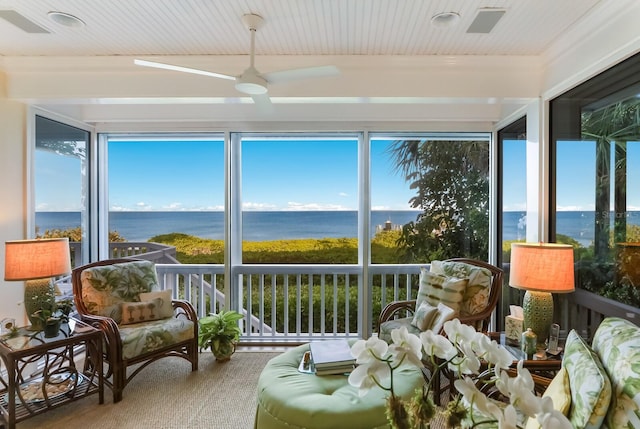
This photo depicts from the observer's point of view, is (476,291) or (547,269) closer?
(547,269)

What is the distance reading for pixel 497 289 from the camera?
2742 mm

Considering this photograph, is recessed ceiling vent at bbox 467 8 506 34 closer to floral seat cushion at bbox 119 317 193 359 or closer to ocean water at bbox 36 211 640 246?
ocean water at bbox 36 211 640 246

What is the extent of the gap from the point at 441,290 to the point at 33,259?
3188mm

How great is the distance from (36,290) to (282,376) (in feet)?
6.64

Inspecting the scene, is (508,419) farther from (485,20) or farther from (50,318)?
(50,318)

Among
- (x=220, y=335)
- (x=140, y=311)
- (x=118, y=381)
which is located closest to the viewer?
(x=118, y=381)

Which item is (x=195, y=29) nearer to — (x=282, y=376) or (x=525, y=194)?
(x=282, y=376)

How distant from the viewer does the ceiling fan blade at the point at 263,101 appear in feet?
7.58

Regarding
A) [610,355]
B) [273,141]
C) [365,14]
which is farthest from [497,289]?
[273,141]

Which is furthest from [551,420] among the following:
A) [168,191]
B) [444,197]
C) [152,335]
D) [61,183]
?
[61,183]

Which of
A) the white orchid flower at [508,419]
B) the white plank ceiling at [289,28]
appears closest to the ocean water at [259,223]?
the white plank ceiling at [289,28]

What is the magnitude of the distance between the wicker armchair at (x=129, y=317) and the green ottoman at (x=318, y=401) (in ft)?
3.75

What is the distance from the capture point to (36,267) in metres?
2.36

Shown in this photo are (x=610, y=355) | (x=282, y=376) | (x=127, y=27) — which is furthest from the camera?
(x=127, y=27)
